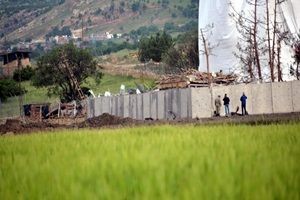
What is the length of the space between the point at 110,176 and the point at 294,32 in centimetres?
5054

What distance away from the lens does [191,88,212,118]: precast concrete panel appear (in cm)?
3400

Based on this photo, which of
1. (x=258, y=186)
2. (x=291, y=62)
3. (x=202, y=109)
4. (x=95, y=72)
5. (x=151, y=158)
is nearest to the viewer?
(x=258, y=186)

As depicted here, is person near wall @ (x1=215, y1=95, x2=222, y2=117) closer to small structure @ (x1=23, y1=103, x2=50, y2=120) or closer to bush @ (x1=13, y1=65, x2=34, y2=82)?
small structure @ (x1=23, y1=103, x2=50, y2=120)

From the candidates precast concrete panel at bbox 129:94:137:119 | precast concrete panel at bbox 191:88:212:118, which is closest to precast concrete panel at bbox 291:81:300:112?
precast concrete panel at bbox 191:88:212:118

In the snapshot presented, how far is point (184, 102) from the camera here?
Answer: 34281 mm

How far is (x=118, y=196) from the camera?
18.0ft

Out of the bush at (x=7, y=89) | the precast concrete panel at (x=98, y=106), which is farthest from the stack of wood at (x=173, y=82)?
the bush at (x=7, y=89)

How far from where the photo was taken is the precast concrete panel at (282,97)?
3369 cm

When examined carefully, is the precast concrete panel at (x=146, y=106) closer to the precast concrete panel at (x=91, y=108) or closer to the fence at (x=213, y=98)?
the fence at (x=213, y=98)

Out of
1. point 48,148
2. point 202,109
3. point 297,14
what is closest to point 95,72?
point 297,14

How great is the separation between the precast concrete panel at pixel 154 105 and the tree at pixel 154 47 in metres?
77.1

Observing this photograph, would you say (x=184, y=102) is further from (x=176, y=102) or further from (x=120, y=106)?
(x=120, y=106)

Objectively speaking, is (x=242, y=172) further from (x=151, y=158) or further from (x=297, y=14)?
(x=297, y=14)

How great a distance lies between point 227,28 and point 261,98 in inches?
958
